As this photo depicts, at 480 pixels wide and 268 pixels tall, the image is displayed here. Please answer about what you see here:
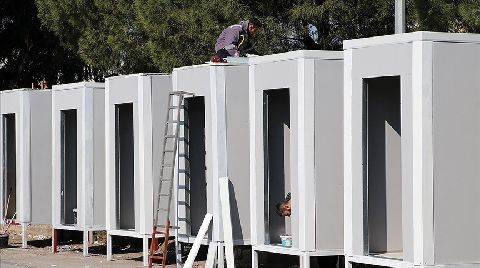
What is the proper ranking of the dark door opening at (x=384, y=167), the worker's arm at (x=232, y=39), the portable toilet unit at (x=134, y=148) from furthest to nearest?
the portable toilet unit at (x=134, y=148)
the worker's arm at (x=232, y=39)
the dark door opening at (x=384, y=167)

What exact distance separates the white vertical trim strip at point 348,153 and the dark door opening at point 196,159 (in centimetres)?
390

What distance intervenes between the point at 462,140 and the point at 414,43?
3.92 ft

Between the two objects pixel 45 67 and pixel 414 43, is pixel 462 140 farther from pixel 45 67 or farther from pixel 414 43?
pixel 45 67

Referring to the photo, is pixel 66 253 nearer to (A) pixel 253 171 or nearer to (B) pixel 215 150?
(B) pixel 215 150

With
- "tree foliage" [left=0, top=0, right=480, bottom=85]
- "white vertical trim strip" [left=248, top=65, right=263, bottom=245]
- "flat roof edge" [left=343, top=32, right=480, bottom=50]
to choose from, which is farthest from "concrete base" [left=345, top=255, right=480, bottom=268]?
"tree foliage" [left=0, top=0, right=480, bottom=85]

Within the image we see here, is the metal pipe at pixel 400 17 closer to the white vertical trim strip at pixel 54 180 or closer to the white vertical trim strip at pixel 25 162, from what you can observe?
the white vertical trim strip at pixel 54 180

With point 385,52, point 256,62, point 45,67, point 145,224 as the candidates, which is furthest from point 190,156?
point 45,67

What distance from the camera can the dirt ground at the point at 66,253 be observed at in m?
17.8

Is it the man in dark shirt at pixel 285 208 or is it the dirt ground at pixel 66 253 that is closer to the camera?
the man in dark shirt at pixel 285 208

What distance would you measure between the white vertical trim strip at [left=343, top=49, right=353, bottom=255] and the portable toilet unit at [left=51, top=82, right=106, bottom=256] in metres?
6.77

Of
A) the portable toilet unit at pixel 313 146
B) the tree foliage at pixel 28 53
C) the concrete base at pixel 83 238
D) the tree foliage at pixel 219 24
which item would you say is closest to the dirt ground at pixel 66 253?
the concrete base at pixel 83 238

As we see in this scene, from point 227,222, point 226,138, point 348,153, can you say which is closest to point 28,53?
point 226,138

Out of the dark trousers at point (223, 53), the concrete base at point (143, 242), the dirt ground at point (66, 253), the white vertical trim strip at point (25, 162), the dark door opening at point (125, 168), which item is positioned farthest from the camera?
the white vertical trim strip at point (25, 162)

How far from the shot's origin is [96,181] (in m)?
19.1
